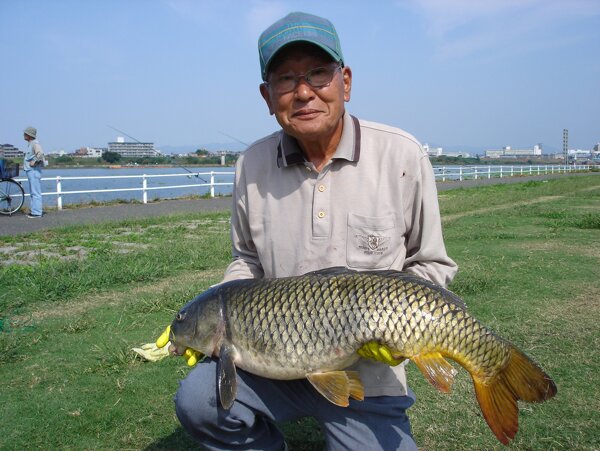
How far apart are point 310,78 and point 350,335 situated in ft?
4.19

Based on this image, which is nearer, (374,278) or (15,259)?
(374,278)

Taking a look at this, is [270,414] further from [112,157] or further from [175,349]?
[112,157]

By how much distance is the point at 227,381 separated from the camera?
2.72 metres

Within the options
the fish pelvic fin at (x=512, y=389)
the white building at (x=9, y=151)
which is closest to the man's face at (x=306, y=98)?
the fish pelvic fin at (x=512, y=389)

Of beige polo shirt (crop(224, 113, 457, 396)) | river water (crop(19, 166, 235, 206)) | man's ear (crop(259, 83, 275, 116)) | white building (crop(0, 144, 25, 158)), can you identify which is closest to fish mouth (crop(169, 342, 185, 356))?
beige polo shirt (crop(224, 113, 457, 396))

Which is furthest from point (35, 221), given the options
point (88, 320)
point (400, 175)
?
point (400, 175)

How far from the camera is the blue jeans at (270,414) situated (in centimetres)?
291

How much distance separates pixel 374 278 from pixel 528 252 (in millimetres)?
6926

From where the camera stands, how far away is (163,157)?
10.5 m

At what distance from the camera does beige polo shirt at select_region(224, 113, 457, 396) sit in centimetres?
308

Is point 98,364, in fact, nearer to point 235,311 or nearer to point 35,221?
point 235,311

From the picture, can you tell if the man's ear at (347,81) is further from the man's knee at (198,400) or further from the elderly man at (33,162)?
the elderly man at (33,162)

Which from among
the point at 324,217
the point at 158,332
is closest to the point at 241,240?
the point at 324,217

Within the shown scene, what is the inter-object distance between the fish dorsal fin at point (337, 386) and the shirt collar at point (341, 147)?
109cm
